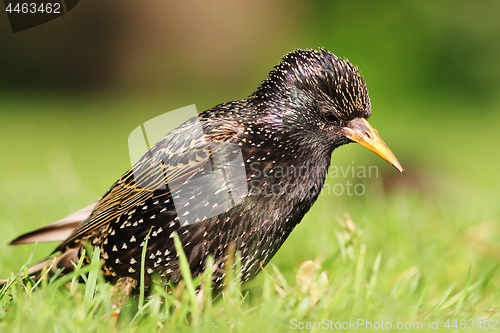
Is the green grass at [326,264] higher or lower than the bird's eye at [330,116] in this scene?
lower

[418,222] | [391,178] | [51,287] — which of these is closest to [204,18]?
[391,178]

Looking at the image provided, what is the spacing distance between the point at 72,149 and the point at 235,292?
22.6 feet

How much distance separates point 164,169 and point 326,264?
1085 mm

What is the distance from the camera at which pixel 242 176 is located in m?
2.25

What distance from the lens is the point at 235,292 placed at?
217cm

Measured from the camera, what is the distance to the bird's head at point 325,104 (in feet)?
7.77

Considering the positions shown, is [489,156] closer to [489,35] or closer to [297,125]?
[489,35]

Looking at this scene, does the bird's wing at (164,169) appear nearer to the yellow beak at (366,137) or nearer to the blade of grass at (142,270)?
the blade of grass at (142,270)

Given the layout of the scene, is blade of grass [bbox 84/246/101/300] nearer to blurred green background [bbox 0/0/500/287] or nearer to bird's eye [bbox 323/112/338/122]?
bird's eye [bbox 323/112/338/122]

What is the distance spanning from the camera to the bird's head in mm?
2369

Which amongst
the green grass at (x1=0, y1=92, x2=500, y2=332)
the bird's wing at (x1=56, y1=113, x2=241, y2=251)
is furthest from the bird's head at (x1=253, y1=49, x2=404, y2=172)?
the green grass at (x1=0, y1=92, x2=500, y2=332)

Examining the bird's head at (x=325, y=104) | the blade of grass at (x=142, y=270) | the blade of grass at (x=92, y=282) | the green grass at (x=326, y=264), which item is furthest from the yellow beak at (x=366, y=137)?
the blade of grass at (x=92, y=282)

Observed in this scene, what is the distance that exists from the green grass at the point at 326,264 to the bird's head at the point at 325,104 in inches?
24.1

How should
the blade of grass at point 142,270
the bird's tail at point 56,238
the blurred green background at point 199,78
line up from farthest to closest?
the blurred green background at point 199,78, the bird's tail at point 56,238, the blade of grass at point 142,270
